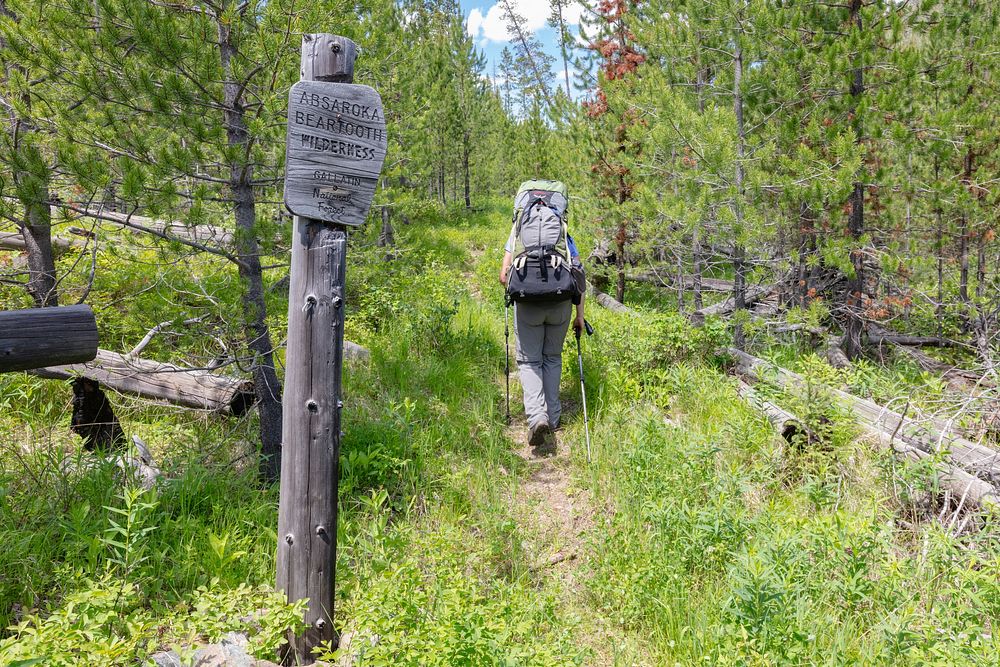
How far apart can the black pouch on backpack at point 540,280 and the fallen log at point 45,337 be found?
2990mm

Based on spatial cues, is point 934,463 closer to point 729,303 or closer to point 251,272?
point 251,272

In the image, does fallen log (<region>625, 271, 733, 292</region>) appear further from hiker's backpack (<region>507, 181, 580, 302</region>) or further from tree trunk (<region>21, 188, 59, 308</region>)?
tree trunk (<region>21, 188, 59, 308</region>)

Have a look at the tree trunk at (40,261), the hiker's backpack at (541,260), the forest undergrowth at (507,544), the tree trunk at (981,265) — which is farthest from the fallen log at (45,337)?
the tree trunk at (981,265)

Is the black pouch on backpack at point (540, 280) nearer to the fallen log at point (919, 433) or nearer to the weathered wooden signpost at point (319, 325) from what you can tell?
the fallen log at point (919, 433)

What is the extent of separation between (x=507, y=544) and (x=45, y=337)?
254cm

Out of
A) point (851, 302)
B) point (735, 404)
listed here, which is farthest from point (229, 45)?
point (851, 302)

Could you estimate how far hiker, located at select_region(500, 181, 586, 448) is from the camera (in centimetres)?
462

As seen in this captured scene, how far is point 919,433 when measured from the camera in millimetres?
3678

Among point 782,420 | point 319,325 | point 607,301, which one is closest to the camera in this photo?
point 319,325

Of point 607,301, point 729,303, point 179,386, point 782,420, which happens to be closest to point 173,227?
point 179,386

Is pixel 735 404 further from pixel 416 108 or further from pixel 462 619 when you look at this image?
pixel 416 108

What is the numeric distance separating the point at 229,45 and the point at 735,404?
4.69m

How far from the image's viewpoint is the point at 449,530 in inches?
112

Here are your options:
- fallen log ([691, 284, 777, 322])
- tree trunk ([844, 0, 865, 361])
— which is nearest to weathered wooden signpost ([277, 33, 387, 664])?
tree trunk ([844, 0, 865, 361])
